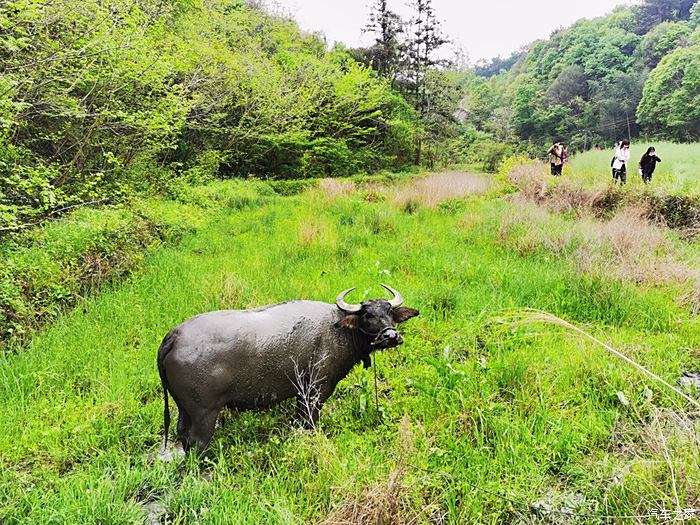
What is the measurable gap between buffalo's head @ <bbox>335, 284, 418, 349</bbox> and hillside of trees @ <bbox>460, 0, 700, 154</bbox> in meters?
32.0

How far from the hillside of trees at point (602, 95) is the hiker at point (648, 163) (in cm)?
2171

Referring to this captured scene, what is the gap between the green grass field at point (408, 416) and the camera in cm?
227

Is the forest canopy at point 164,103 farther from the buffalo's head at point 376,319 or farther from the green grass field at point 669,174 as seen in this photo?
the green grass field at point 669,174

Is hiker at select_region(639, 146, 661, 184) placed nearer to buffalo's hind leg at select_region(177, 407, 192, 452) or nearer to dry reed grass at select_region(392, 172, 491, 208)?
dry reed grass at select_region(392, 172, 491, 208)

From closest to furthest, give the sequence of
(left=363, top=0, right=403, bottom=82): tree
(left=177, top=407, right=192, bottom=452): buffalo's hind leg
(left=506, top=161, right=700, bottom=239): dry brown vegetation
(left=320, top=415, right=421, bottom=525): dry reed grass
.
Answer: (left=320, top=415, right=421, bottom=525): dry reed grass → (left=177, top=407, right=192, bottom=452): buffalo's hind leg → (left=506, top=161, right=700, bottom=239): dry brown vegetation → (left=363, top=0, right=403, bottom=82): tree

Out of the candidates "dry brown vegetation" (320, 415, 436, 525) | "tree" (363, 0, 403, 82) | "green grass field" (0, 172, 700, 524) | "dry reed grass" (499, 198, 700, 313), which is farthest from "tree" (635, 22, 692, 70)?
"dry brown vegetation" (320, 415, 436, 525)

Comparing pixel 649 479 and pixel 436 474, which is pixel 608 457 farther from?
pixel 436 474

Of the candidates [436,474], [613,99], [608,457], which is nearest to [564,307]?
[608,457]

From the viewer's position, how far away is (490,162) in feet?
104

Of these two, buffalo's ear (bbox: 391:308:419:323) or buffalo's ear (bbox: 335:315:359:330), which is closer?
buffalo's ear (bbox: 335:315:359:330)

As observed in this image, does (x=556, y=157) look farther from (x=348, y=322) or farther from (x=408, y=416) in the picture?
(x=408, y=416)

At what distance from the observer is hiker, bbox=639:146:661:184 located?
10.9m

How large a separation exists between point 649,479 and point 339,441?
188 cm

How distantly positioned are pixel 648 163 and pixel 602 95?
36.9 m
